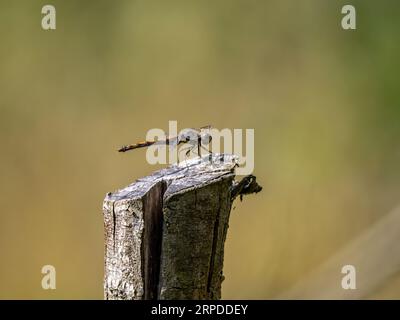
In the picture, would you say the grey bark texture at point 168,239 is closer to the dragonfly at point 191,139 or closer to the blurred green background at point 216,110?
the dragonfly at point 191,139

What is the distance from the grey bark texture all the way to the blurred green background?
2.44 m

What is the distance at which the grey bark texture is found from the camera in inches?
51.2

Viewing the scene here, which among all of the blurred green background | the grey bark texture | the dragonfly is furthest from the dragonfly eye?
the blurred green background

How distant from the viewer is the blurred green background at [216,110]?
3869mm

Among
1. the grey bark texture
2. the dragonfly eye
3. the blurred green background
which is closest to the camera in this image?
the grey bark texture

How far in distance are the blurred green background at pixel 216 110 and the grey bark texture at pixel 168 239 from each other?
2437mm

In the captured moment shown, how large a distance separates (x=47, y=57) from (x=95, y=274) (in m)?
1.28

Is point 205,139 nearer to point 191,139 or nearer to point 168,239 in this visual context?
point 191,139

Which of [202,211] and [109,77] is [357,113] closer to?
[109,77]

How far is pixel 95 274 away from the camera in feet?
12.5

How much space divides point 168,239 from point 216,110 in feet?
8.82

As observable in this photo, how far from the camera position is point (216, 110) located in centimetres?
395

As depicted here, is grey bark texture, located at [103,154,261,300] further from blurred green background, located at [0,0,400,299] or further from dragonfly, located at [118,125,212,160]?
blurred green background, located at [0,0,400,299]

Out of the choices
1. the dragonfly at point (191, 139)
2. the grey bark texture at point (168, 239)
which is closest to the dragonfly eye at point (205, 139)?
the dragonfly at point (191, 139)
